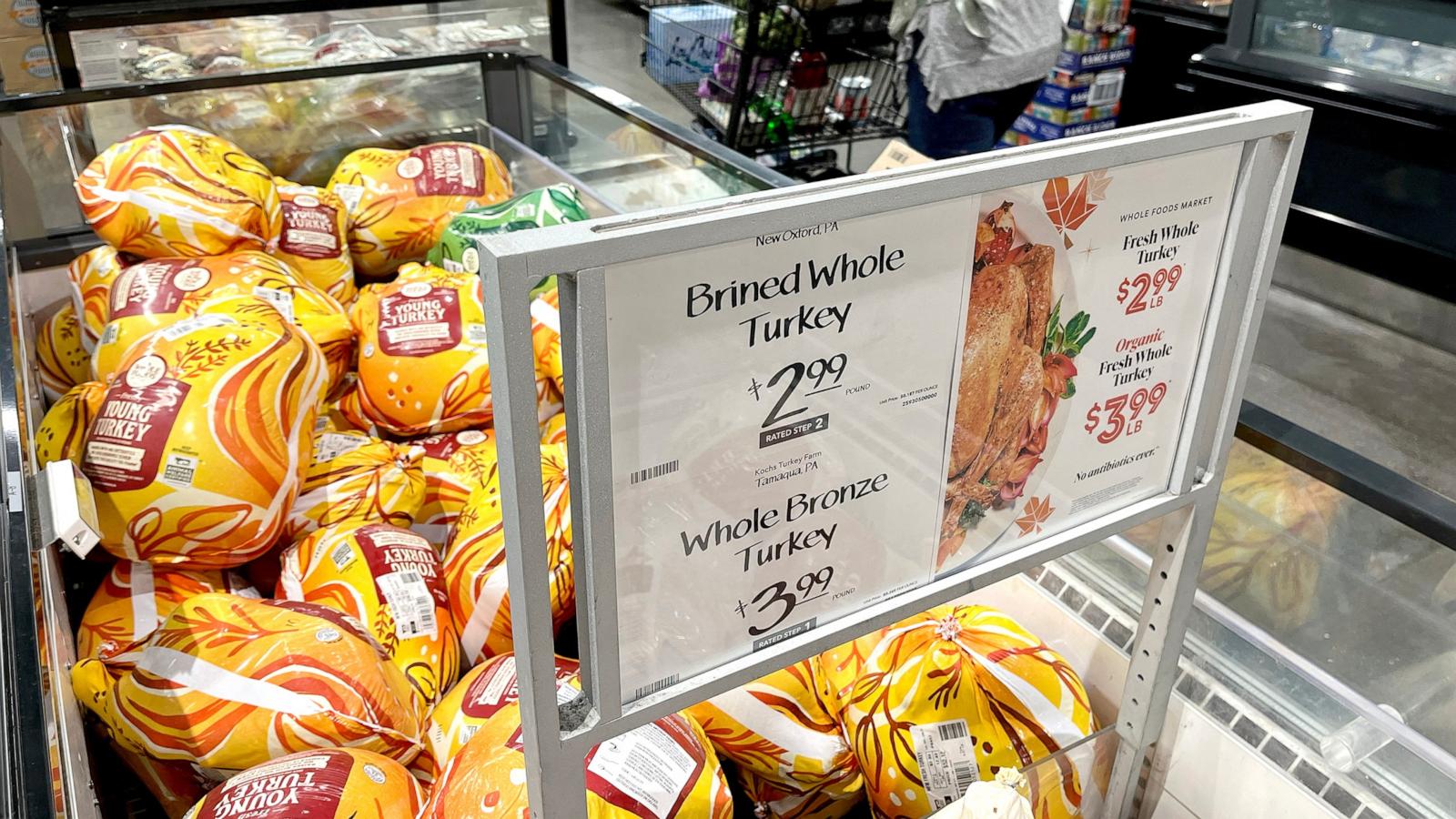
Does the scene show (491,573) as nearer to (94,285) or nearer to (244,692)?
(244,692)

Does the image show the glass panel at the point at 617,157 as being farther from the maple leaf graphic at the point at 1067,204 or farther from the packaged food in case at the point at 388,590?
the maple leaf graphic at the point at 1067,204

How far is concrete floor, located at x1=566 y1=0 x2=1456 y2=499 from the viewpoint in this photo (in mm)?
3348

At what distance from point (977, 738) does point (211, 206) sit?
153 centimetres

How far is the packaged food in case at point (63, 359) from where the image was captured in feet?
5.90

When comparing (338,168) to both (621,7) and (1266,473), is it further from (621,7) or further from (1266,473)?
(621,7)

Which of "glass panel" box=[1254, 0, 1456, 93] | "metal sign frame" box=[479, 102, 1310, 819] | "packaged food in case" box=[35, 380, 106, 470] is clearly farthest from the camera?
"glass panel" box=[1254, 0, 1456, 93]

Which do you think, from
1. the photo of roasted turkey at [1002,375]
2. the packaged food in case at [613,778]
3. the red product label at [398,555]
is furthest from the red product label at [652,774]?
the red product label at [398,555]

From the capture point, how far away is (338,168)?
2.29 meters


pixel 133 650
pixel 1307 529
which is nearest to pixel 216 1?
pixel 133 650

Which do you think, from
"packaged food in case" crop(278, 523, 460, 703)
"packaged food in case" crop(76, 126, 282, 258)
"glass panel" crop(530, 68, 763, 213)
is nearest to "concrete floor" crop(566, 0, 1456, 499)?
"glass panel" crop(530, 68, 763, 213)

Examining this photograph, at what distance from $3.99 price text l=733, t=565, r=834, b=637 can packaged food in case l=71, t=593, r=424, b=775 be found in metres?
0.55

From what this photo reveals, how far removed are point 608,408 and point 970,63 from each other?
3035 mm

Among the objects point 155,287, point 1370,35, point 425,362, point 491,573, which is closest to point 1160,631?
point 491,573

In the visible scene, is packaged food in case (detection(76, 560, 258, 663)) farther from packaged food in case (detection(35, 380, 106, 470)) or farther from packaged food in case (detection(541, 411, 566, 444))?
packaged food in case (detection(541, 411, 566, 444))
